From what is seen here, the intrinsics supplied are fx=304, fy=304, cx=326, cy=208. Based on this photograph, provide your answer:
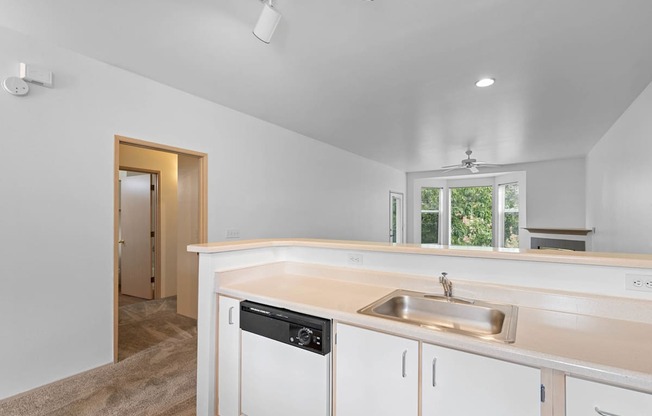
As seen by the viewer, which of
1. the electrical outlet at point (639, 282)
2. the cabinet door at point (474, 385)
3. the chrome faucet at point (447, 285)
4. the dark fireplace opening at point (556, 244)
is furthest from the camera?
the dark fireplace opening at point (556, 244)

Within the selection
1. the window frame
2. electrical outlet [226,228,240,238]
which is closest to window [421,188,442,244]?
the window frame

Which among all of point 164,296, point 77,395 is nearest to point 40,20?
point 77,395

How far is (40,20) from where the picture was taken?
6.37ft

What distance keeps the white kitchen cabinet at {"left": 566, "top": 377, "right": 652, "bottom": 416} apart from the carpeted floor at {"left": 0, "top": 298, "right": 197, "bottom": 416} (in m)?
2.06

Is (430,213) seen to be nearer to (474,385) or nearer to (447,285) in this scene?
(447,285)

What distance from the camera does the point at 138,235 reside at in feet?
15.7

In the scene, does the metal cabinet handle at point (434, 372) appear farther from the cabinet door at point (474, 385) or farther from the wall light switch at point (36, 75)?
the wall light switch at point (36, 75)

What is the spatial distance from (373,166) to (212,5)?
16.6 feet

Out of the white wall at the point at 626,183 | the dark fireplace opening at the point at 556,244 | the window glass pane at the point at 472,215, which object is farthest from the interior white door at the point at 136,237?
the window glass pane at the point at 472,215

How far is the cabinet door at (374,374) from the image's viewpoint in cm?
123

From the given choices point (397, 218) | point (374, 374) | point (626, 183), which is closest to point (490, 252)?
point (374, 374)

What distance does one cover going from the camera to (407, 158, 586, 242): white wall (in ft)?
18.8

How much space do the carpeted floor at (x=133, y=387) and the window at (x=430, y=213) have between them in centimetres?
636

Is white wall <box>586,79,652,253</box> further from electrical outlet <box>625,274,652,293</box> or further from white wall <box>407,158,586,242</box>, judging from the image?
electrical outlet <box>625,274,652,293</box>
